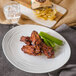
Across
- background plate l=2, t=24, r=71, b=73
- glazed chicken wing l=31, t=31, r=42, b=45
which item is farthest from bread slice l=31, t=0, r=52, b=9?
glazed chicken wing l=31, t=31, r=42, b=45

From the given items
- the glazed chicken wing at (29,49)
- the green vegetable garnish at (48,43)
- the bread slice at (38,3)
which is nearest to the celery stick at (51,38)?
the green vegetable garnish at (48,43)

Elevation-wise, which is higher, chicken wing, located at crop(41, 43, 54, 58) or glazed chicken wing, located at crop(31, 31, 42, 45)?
glazed chicken wing, located at crop(31, 31, 42, 45)

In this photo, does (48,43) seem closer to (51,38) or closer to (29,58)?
(51,38)

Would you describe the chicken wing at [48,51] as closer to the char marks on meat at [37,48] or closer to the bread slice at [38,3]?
the char marks on meat at [37,48]

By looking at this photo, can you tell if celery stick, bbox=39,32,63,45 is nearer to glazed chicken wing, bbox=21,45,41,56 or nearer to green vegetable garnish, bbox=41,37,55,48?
green vegetable garnish, bbox=41,37,55,48

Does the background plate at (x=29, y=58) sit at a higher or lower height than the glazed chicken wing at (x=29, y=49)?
lower

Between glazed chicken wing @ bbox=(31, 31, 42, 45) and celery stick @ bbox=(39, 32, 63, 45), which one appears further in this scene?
celery stick @ bbox=(39, 32, 63, 45)

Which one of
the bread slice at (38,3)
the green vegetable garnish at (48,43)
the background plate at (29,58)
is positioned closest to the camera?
the background plate at (29,58)

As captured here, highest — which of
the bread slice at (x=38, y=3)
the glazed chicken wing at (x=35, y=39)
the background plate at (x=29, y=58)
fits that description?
the glazed chicken wing at (x=35, y=39)

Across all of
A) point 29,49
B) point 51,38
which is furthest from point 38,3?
point 29,49

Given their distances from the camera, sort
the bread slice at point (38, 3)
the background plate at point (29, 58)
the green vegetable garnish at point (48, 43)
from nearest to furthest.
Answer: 1. the background plate at point (29, 58)
2. the green vegetable garnish at point (48, 43)
3. the bread slice at point (38, 3)

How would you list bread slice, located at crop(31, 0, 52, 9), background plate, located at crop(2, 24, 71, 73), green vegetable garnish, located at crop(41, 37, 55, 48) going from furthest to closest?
bread slice, located at crop(31, 0, 52, 9) → green vegetable garnish, located at crop(41, 37, 55, 48) → background plate, located at crop(2, 24, 71, 73)

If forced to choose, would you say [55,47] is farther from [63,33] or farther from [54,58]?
[63,33]
